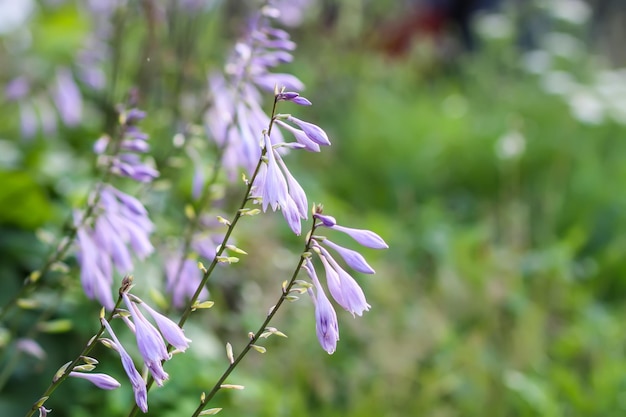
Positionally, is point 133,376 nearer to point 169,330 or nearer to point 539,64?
point 169,330

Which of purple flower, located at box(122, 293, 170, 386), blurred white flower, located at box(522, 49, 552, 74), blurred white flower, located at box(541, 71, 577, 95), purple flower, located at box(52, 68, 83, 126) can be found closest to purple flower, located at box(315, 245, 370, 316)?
purple flower, located at box(122, 293, 170, 386)

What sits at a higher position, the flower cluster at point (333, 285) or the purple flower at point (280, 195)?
the purple flower at point (280, 195)

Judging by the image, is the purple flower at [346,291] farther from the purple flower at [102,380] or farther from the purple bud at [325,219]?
the purple flower at [102,380]

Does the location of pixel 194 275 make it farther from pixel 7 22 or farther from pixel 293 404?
pixel 7 22

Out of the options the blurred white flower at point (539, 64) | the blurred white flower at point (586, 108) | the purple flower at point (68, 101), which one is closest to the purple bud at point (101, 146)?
the purple flower at point (68, 101)

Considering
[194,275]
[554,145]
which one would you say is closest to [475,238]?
[554,145]

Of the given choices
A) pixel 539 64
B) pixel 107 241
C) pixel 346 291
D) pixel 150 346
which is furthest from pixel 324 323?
pixel 539 64
